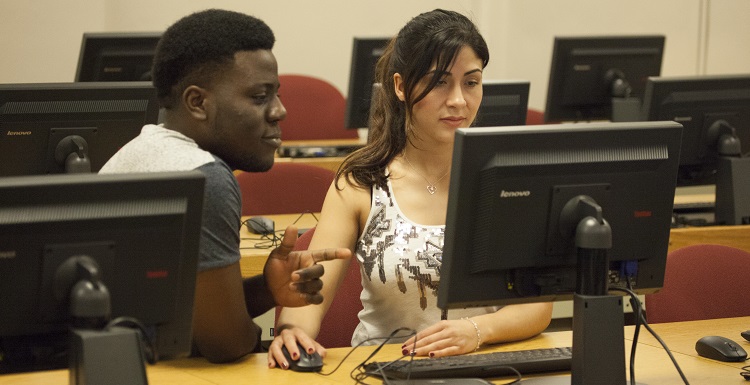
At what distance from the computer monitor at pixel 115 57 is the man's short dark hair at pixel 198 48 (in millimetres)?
2252

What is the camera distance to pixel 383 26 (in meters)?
6.66

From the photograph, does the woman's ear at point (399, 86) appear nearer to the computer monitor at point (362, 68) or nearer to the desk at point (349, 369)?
the desk at point (349, 369)

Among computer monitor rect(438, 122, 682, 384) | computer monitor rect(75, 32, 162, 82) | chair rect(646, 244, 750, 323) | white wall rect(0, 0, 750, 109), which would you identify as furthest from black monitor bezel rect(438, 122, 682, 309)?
white wall rect(0, 0, 750, 109)

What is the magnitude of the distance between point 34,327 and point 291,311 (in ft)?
2.82

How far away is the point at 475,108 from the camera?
2561 mm

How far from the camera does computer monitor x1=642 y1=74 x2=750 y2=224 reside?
153 inches

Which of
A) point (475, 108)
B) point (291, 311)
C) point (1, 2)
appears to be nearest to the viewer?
point (291, 311)

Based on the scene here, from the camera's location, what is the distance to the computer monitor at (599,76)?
16.9ft

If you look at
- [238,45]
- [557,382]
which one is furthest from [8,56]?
[557,382]

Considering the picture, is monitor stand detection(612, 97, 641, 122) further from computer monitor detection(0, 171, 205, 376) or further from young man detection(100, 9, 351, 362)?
computer monitor detection(0, 171, 205, 376)

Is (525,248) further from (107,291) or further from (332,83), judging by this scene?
(332,83)

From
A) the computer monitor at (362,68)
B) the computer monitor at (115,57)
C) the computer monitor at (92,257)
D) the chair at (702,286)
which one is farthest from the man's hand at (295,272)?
the computer monitor at (362,68)

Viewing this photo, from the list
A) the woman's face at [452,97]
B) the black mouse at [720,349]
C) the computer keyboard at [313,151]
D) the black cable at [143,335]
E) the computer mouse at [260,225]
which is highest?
the woman's face at [452,97]

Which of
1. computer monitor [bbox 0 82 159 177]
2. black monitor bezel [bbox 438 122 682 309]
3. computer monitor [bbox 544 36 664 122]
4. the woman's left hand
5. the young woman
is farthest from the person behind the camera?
computer monitor [bbox 544 36 664 122]
